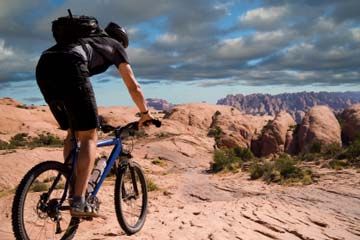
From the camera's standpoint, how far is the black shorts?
418 cm

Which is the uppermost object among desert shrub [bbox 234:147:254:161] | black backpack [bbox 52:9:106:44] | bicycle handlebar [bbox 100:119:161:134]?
black backpack [bbox 52:9:106:44]

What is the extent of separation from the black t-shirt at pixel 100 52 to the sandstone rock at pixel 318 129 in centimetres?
3797

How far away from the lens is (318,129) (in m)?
42.1

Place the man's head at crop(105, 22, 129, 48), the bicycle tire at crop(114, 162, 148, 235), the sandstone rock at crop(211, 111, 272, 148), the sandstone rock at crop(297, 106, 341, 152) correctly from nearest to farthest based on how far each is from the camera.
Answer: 1. the man's head at crop(105, 22, 129, 48)
2. the bicycle tire at crop(114, 162, 148, 235)
3. the sandstone rock at crop(297, 106, 341, 152)
4. the sandstone rock at crop(211, 111, 272, 148)

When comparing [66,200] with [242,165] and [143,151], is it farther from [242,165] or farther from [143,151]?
[143,151]

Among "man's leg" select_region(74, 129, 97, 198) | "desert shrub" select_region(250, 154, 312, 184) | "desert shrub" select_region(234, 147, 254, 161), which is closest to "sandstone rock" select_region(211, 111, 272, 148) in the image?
"desert shrub" select_region(234, 147, 254, 161)

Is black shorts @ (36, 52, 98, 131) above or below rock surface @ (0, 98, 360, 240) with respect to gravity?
above

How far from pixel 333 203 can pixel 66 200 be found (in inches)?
362

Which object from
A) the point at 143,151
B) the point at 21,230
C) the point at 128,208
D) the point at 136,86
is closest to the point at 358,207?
the point at 128,208

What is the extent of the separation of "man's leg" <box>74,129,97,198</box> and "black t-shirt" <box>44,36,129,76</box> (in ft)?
2.22

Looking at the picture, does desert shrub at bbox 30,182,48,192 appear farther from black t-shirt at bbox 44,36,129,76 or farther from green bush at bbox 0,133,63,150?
green bush at bbox 0,133,63,150

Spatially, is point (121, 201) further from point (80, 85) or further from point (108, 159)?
point (80, 85)

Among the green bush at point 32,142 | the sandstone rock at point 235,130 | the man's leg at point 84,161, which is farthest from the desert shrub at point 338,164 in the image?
the sandstone rock at point 235,130


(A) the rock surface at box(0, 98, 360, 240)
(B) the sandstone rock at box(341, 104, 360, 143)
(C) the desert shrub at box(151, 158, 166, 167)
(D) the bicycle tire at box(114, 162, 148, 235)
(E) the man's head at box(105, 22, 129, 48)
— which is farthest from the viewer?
(B) the sandstone rock at box(341, 104, 360, 143)
